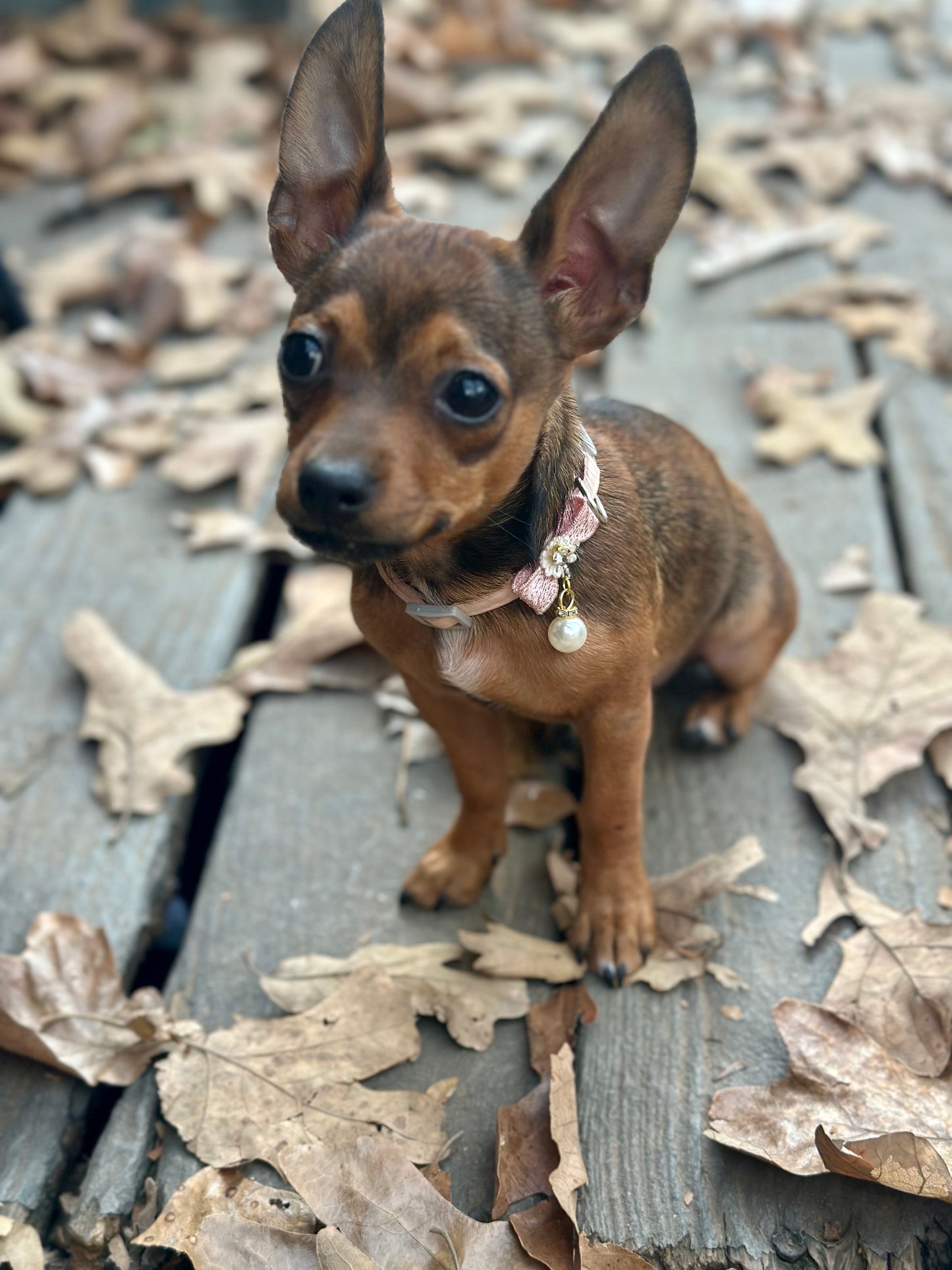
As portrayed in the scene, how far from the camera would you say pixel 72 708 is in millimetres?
3400

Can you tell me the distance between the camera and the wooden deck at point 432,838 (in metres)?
2.22

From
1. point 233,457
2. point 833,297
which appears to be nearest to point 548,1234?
point 233,457

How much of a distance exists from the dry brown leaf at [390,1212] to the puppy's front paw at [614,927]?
0.66 m

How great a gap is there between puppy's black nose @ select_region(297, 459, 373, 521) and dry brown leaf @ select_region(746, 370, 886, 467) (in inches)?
102

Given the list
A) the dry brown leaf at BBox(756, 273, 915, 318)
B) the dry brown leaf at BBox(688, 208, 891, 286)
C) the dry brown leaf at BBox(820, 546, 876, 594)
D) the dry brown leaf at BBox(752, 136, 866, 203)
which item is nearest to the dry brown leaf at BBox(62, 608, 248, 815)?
the dry brown leaf at BBox(820, 546, 876, 594)

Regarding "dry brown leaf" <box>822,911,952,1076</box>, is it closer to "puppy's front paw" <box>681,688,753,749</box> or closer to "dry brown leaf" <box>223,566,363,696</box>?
"puppy's front paw" <box>681,688,753,749</box>

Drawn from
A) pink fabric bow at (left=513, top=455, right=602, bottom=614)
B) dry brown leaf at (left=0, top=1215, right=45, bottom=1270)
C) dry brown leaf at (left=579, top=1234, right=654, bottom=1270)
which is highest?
pink fabric bow at (left=513, top=455, right=602, bottom=614)

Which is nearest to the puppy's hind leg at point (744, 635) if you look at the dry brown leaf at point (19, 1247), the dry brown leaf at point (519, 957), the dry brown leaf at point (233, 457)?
the dry brown leaf at point (519, 957)

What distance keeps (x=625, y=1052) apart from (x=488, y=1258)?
550 millimetres

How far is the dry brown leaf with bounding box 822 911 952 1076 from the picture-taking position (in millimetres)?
2377

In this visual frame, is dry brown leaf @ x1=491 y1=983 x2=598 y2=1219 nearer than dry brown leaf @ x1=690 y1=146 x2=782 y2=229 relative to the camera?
Yes

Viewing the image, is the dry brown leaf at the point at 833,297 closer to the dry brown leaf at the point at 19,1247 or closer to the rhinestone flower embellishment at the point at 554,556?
the rhinestone flower embellishment at the point at 554,556

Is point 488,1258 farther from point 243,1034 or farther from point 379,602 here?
point 379,602

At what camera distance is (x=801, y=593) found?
3600 millimetres
